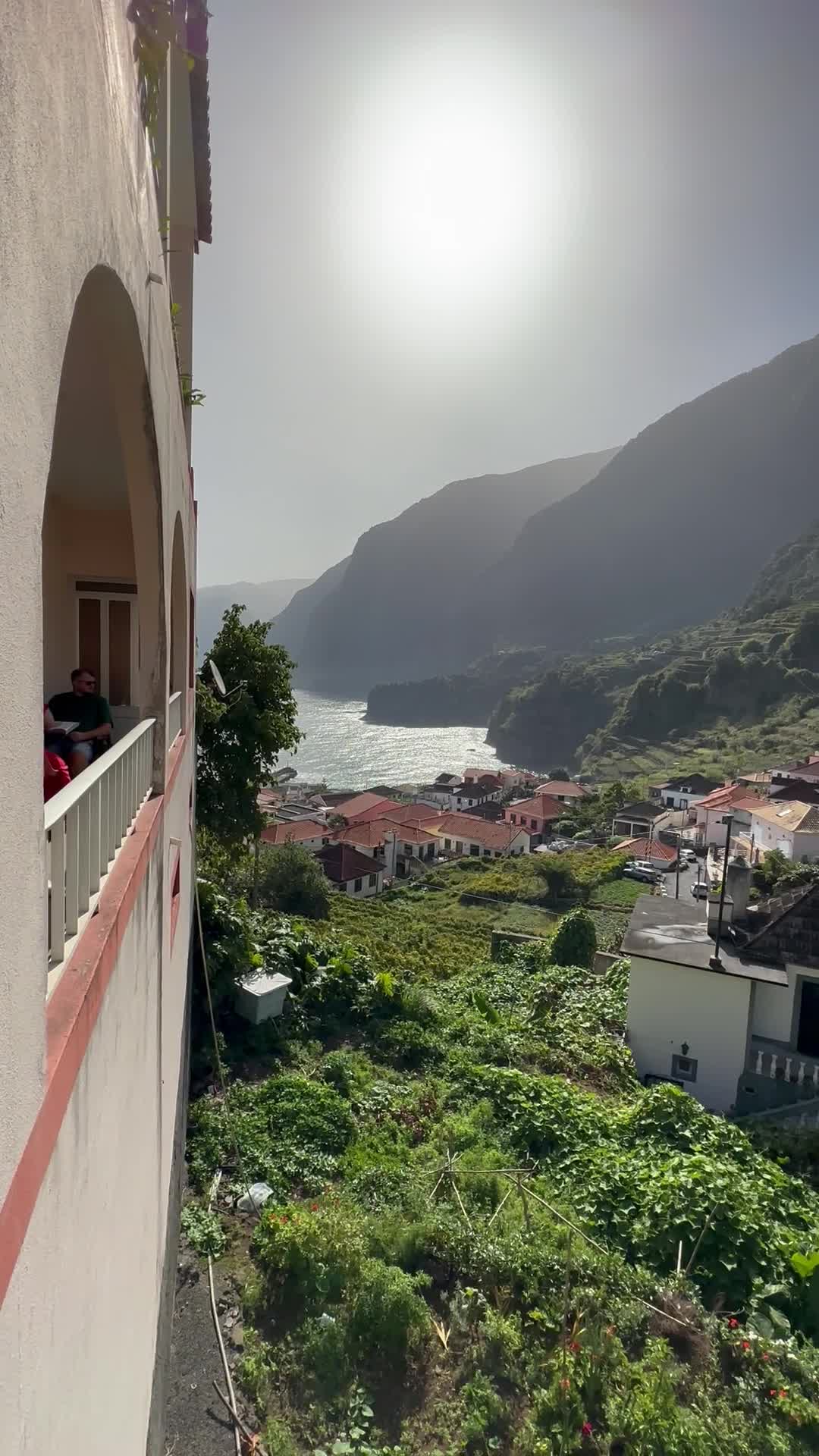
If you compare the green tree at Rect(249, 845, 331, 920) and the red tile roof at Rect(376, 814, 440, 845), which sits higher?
the green tree at Rect(249, 845, 331, 920)

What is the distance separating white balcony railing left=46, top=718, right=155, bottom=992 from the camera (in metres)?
1.81

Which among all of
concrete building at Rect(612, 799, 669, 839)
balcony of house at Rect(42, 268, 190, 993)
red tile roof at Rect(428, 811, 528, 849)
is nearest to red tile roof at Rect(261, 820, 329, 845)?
red tile roof at Rect(428, 811, 528, 849)

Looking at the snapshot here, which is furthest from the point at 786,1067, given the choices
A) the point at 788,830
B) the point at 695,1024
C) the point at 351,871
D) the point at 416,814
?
the point at 416,814

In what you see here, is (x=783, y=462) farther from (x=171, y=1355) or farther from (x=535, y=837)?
(x=171, y=1355)

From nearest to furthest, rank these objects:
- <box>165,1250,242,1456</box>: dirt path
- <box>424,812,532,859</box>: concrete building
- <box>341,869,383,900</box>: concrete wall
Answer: <box>165,1250,242,1456</box>: dirt path
<box>341,869,383,900</box>: concrete wall
<box>424,812,532,859</box>: concrete building

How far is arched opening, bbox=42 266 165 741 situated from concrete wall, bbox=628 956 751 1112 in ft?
28.0

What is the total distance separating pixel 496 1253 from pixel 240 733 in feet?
29.7

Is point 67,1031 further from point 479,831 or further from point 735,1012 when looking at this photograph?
point 479,831

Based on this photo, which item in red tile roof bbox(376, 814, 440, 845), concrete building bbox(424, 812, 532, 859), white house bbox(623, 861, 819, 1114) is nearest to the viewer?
white house bbox(623, 861, 819, 1114)

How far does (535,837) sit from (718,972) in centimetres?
4493

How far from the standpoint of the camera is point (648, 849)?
1641 inches

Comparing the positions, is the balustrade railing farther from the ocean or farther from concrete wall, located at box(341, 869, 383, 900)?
the ocean

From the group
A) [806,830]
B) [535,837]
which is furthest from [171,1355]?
[535,837]

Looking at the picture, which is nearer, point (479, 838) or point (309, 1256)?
point (309, 1256)
